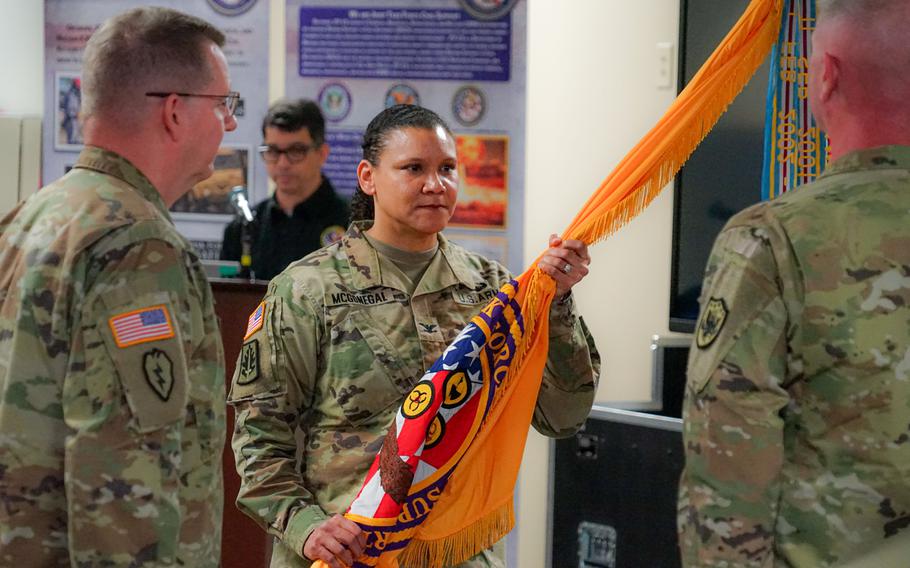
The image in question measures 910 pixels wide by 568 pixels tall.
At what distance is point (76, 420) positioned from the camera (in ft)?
5.14

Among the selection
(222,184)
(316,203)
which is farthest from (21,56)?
(316,203)

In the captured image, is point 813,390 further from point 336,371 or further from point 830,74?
point 336,371

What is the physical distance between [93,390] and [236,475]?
1.78 meters

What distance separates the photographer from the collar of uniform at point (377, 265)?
2.30m

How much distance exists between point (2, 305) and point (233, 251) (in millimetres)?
2564

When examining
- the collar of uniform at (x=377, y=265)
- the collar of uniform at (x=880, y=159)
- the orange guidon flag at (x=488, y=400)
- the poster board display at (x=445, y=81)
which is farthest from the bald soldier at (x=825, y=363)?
the poster board display at (x=445, y=81)

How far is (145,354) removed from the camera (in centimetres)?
159

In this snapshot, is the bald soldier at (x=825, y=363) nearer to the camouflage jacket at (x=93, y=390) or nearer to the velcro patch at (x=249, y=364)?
the camouflage jacket at (x=93, y=390)

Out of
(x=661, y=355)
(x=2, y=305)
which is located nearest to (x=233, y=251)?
(x=661, y=355)

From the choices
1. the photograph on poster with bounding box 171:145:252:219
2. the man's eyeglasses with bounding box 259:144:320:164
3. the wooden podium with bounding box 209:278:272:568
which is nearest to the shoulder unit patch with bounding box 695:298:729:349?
the wooden podium with bounding box 209:278:272:568

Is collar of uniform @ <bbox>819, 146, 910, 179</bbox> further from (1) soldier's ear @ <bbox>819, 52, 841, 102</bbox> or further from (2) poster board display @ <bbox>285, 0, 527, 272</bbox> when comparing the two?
(2) poster board display @ <bbox>285, 0, 527, 272</bbox>

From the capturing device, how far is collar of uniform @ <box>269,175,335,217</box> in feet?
13.4

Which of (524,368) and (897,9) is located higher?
(897,9)

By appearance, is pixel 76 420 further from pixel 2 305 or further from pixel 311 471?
pixel 311 471
